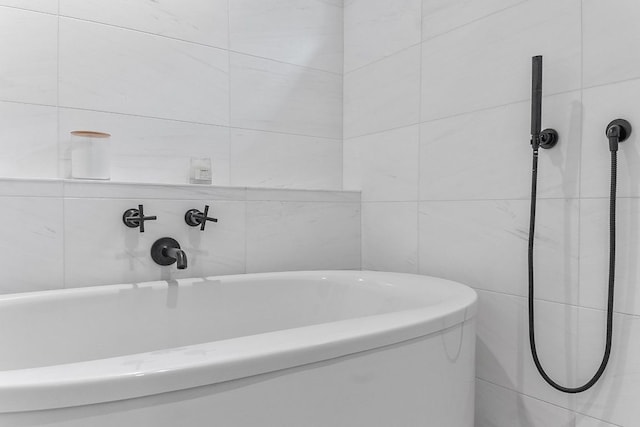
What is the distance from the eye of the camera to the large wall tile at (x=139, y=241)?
1533 millimetres

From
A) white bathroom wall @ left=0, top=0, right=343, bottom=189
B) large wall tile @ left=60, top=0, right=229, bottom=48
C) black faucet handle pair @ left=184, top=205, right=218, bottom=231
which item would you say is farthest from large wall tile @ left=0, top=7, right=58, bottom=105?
black faucet handle pair @ left=184, top=205, right=218, bottom=231

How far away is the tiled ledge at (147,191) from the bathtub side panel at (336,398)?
1.01 meters

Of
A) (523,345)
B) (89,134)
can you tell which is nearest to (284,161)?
(89,134)

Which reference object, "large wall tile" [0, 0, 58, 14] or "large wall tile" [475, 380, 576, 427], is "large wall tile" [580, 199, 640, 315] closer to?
"large wall tile" [475, 380, 576, 427]

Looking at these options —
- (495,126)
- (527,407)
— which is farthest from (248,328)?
(495,126)

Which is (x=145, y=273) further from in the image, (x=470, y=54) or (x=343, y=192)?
(x=470, y=54)

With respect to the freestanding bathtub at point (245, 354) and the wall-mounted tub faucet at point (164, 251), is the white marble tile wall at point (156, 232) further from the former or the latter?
the freestanding bathtub at point (245, 354)

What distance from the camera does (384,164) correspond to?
2.02 metres

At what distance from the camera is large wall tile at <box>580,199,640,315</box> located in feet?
3.90

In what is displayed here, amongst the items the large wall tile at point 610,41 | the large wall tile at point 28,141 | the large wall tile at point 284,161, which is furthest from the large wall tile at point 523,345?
the large wall tile at point 28,141

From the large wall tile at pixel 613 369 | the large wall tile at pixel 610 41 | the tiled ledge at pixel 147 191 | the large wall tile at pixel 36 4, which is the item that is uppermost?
the large wall tile at pixel 36 4

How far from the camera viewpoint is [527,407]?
1.45m

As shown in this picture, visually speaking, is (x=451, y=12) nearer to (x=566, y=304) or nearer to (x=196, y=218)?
(x=566, y=304)

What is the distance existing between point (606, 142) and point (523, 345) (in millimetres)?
668
